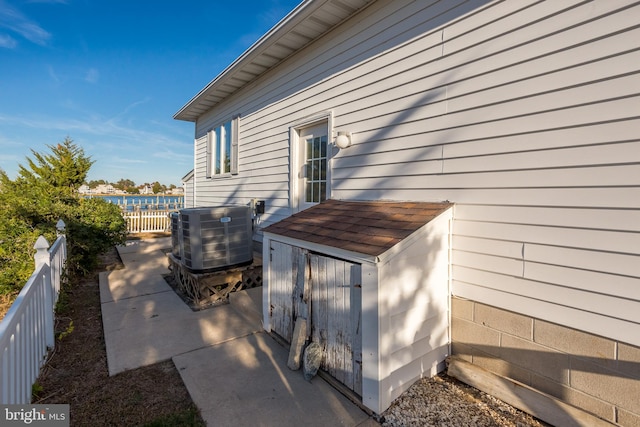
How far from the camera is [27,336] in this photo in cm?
234

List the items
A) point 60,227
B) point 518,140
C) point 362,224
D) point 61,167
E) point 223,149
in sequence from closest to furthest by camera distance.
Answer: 1. point 518,140
2. point 362,224
3. point 60,227
4. point 61,167
5. point 223,149

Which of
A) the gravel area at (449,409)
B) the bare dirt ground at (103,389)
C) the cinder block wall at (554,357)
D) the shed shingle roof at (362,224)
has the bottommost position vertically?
the bare dirt ground at (103,389)

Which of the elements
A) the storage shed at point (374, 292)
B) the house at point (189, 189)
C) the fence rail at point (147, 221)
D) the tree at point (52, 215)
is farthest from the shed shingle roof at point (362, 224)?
the fence rail at point (147, 221)

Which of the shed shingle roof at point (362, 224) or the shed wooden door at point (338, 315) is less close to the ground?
the shed shingle roof at point (362, 224)

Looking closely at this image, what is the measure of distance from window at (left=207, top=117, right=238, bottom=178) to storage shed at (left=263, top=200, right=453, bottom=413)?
171 inches

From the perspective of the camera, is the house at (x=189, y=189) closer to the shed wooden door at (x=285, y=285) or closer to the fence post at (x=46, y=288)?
the fence post at (x=46, y=288)

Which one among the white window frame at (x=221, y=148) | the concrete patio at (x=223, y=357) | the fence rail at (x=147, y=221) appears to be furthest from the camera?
the fence rail at (x=147, y=221)

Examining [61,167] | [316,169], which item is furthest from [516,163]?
[61,167]

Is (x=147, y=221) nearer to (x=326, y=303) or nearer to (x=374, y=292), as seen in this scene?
(x=326, y=303)

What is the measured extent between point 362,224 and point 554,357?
1.77 meters

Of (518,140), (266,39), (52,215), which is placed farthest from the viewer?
(52,215)

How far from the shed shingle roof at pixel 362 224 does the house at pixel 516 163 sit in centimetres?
16

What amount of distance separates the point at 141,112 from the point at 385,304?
2286 cm

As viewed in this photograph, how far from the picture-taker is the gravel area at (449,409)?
2.10 meters
